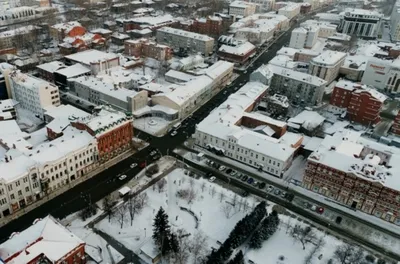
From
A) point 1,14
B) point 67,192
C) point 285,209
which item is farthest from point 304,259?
point 1,14

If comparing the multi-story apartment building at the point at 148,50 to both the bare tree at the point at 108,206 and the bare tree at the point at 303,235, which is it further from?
the bare tree at the point at 303,235

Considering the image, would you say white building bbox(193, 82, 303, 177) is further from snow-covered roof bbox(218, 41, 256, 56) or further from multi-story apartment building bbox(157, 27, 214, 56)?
multi-story apartment building bbox(157, 27, 214, 56)

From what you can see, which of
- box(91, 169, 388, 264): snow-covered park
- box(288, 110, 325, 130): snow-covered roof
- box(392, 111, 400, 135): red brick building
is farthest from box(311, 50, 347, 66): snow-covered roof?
box(91, 169, 388, 264): snow-covered park

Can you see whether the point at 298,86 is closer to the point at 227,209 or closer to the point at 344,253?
the point at 227,209

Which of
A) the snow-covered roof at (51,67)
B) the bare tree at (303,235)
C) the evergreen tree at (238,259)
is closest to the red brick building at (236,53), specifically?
the snow-covered roof at (51,67)

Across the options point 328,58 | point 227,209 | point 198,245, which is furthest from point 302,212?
point 328,58

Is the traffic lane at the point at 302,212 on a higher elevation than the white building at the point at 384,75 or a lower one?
lower

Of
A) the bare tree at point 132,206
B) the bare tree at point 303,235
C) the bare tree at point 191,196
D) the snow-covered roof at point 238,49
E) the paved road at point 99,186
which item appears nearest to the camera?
the bare tree at point 303,235
